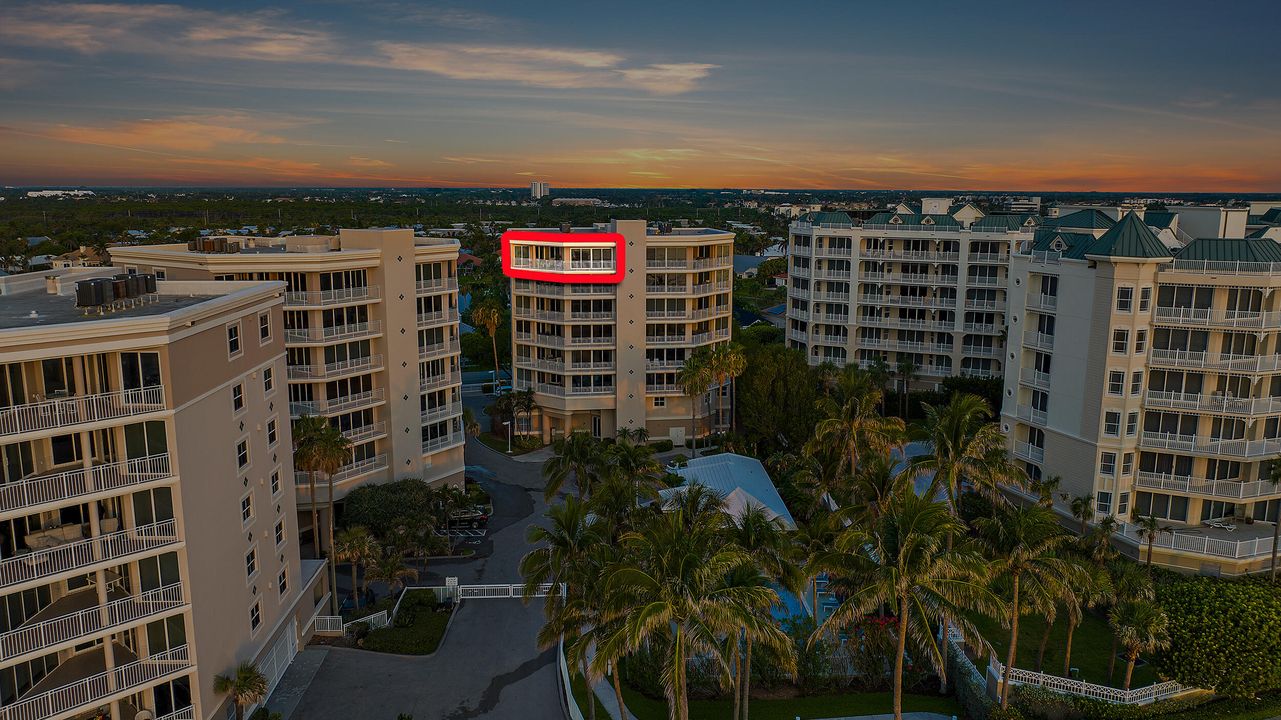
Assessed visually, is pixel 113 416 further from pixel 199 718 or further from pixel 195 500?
pixel 199 718

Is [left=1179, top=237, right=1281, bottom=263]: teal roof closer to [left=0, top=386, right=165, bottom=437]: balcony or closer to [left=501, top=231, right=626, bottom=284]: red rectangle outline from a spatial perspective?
[left=501, top=231, right=626, bottom=284]: red rectangle outline

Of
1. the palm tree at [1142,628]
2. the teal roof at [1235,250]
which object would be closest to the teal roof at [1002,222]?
the teal roof at [1235,250]

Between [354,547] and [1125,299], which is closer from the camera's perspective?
[354,547]

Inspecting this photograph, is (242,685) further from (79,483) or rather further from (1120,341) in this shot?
(1120,341)

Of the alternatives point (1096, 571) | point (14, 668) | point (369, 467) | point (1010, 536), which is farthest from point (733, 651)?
point (369, 467)

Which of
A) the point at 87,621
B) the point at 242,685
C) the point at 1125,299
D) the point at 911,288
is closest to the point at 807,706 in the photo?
the point at 242,685

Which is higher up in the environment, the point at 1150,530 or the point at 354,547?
the point at 1150,530
